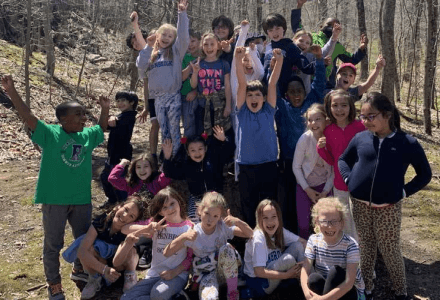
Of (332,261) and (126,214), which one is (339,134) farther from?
(126,214)

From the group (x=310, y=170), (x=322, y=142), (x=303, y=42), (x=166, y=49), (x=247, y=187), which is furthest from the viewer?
(x=303, y=42)

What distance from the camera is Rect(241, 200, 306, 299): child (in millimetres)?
4023

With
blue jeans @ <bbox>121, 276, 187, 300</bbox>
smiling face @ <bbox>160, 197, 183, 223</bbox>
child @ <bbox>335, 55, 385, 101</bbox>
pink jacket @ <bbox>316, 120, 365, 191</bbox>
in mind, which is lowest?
blue jeans @ <bbox>121, 276, 187, 300</bbox>

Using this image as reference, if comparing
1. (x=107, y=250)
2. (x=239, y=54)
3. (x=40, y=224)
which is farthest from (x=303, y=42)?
(x=40, y=224)

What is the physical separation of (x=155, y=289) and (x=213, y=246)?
637 millimetres

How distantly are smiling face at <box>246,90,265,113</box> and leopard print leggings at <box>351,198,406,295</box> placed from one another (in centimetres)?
134

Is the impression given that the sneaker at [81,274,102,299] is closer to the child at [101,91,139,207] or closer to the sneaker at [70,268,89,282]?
the sneaker at [70,268,89,282]

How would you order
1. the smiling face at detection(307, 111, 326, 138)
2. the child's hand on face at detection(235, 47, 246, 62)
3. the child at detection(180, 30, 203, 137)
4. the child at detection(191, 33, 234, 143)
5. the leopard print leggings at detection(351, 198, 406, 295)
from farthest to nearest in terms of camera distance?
the child at detection(180, 30, 203, 137) < the child at detection(191, 33, 234, 143) < the child's hand on face at detection(235, 47, 246, 62) < the smiling face at detection(307, 111, 326, 138) < the leopard print leggings at detection(351, 198, 406, 295)

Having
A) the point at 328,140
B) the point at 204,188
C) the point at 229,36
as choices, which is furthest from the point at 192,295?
the point at 229,36

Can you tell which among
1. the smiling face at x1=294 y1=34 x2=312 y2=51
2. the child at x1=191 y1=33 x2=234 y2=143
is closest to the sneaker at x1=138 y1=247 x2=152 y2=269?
the child at x1=191 y1=33 x2=234 y2=143

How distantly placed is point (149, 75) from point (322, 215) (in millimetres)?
3082

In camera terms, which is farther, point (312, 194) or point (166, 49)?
point (166, 49)

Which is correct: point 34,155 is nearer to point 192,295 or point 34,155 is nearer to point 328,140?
point 192,295

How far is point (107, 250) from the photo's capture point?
440 cm
